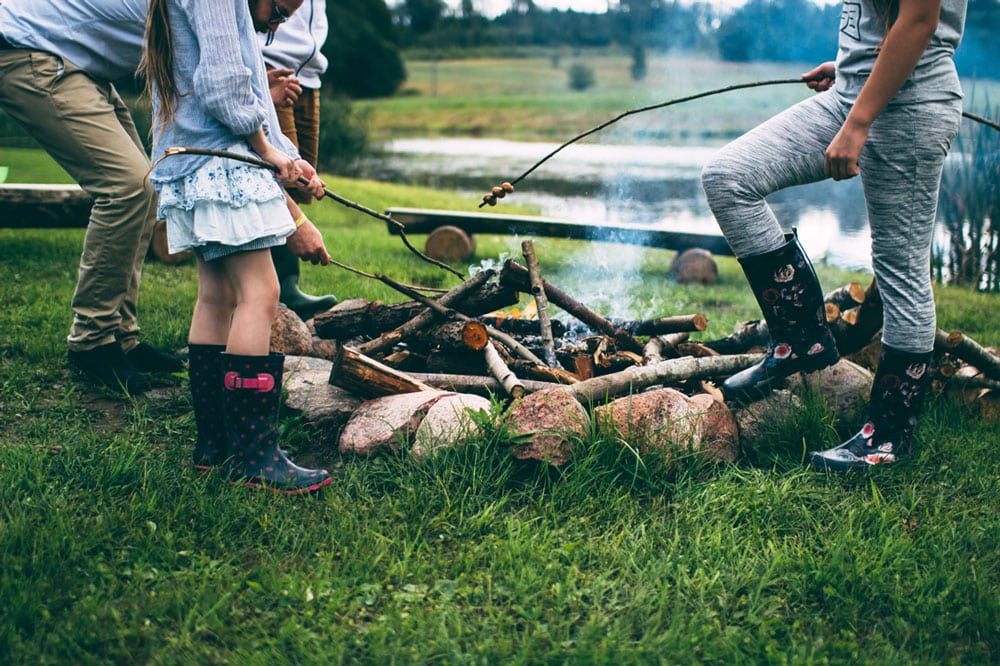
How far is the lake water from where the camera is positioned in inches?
408

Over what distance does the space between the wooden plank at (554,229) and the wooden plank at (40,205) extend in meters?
2.34

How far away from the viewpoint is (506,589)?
224cm

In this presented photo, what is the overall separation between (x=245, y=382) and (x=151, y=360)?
1.45m

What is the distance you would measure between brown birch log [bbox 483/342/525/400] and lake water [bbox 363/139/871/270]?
12.9 feet

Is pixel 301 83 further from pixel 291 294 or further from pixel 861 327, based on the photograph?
pixel 861 327

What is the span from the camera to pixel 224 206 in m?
2.54

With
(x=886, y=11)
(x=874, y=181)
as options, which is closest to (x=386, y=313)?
(x=874, y=181)

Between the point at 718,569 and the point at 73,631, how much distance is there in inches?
65.6

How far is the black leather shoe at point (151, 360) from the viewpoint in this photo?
3.84 metres

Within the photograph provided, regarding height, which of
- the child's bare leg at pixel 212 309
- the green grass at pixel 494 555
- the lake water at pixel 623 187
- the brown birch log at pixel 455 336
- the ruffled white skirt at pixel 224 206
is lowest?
the lake water at pixel 623 187

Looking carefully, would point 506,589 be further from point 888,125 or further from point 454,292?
point 888,125

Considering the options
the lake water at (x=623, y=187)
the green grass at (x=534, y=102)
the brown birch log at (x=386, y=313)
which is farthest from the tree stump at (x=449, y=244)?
the green grass at (x=534, y=102)

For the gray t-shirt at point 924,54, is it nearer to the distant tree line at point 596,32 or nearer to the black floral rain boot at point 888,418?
the black floral rain boot at point 888,418

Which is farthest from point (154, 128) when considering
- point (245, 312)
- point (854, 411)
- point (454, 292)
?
point (854, 411)
